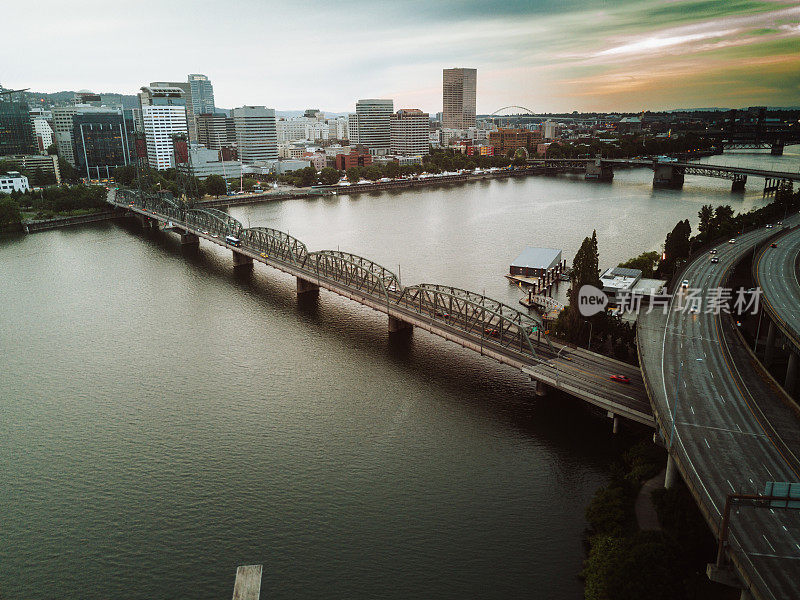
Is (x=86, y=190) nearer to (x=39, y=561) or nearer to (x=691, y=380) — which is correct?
(x=39, y=561)

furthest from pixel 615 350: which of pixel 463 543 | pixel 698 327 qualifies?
pixel 463 543

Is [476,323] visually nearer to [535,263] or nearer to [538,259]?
[535,263]

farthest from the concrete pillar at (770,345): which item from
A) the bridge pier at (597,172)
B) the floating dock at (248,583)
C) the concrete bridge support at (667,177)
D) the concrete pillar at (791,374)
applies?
the bridge pier at (597,172)

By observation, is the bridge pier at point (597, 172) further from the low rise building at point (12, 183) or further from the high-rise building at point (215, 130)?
the low rise building at point (12, 183)

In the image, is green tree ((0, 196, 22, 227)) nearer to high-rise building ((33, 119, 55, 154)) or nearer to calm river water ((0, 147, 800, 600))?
calm river water ((0, 147, 800, 600))

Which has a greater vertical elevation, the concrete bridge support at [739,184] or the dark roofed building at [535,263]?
the concrete bridge support at [739,184]

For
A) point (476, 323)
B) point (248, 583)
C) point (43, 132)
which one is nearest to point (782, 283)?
point (476, 323)
